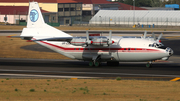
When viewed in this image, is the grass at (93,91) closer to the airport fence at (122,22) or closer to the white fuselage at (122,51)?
the white fuselage at (122,51)

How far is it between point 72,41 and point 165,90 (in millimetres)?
16610

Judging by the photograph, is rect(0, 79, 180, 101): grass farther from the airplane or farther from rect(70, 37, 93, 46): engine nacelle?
rect(70, 37, 93, 46): engine nacelle

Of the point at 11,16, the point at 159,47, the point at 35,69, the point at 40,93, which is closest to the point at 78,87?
the point at 40,93

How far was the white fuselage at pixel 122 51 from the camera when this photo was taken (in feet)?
111

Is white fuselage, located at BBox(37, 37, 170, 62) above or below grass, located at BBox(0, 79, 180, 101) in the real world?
above

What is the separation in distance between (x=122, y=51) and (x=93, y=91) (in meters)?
15.1

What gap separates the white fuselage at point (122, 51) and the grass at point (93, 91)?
Result: 30.9ft

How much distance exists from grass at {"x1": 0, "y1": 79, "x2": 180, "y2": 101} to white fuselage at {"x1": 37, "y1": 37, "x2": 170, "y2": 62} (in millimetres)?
9404

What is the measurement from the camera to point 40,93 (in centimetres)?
1988

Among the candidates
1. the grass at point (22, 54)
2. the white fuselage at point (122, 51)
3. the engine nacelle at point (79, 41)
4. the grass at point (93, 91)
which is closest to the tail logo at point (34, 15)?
the white fuselage at point (122, 51)

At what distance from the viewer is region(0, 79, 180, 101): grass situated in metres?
18.4

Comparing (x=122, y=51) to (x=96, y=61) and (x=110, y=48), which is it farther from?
(x=96, y=61)

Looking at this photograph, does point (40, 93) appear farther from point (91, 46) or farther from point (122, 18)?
point (122, 18)

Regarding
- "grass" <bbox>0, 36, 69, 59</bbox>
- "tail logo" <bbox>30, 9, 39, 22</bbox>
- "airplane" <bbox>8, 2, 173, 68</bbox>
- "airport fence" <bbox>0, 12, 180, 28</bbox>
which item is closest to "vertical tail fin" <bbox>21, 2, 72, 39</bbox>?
"tail logo" <bbox>30, 9, 39, 22</bbox>
